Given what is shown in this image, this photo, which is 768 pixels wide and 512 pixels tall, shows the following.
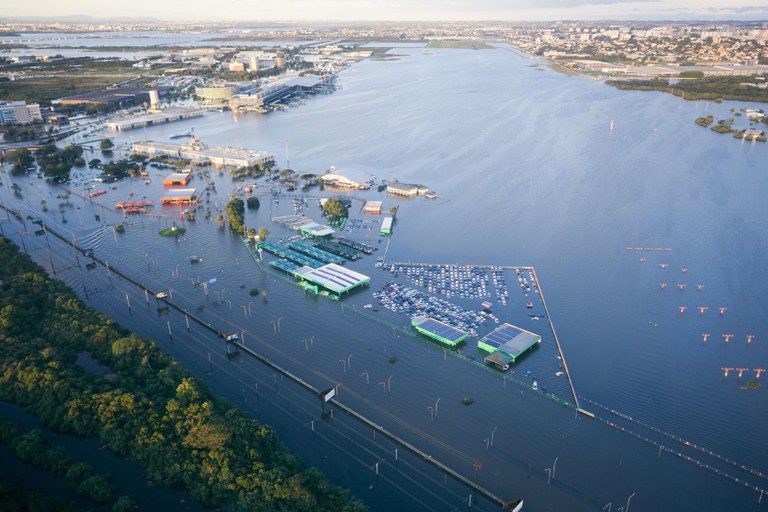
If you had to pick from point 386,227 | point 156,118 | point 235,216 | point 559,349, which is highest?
point 156,118

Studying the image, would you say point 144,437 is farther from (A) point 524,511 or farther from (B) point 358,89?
(B) point 358,89

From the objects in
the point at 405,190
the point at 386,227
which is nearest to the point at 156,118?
the point at 405,190

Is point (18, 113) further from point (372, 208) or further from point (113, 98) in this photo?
point (372, 208)

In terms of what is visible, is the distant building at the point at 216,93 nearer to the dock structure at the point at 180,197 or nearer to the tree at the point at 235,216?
the dock structure at the point at 180,197

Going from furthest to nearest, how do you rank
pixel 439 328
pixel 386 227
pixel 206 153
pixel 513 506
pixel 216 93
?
pixel 216 93 < pixel 206 153 < pixel 386 227 < pixel 439 328 < pixel 513 506

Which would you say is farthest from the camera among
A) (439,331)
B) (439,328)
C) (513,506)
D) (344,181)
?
(344,181)

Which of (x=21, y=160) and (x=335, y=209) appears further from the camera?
(x=21, y=160)
